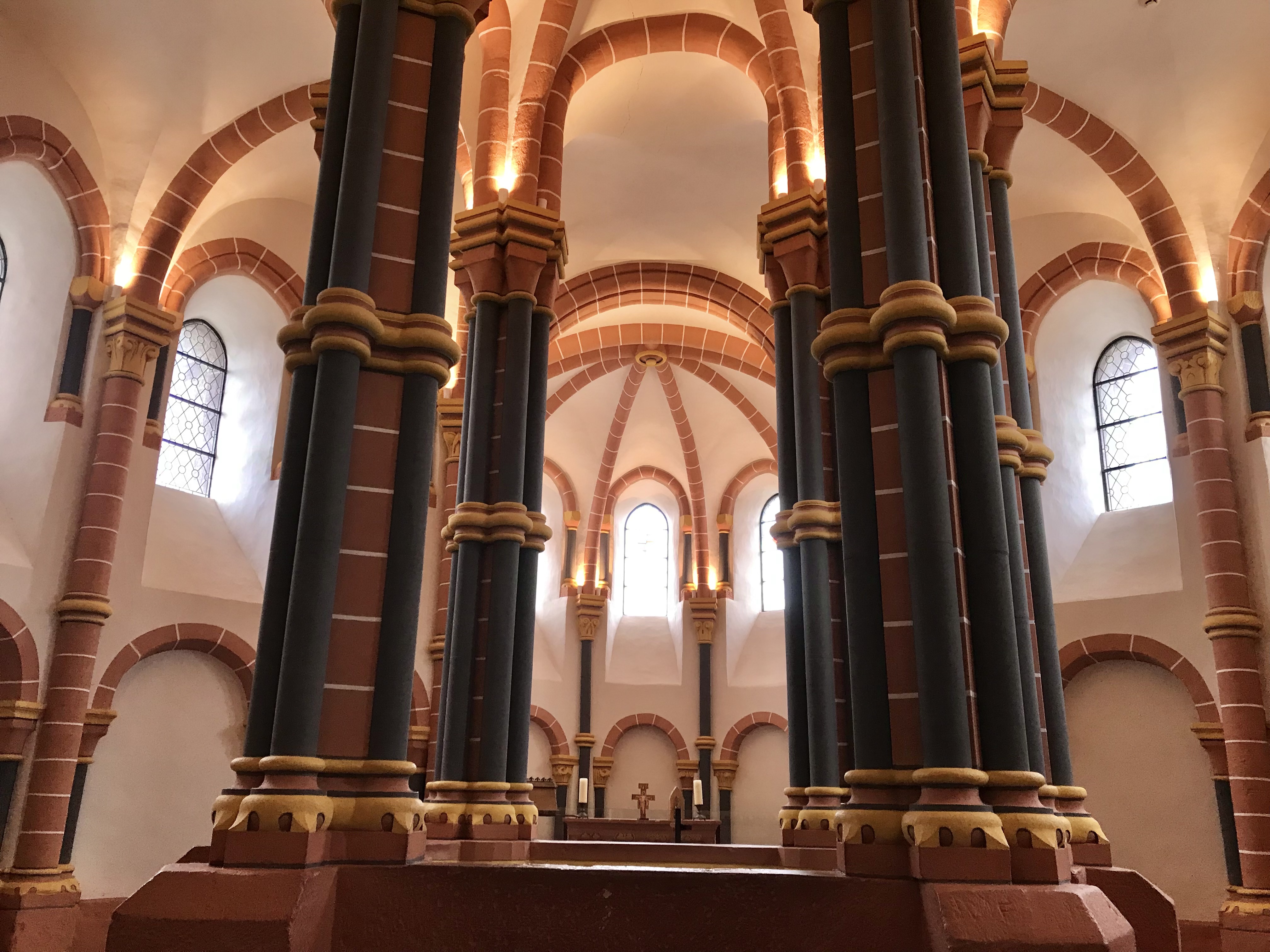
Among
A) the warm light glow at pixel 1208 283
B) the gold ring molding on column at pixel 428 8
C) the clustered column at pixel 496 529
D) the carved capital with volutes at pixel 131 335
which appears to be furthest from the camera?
the warm light glow at pixel 1208 283

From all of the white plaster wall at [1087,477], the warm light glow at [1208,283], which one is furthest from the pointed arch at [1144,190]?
the white plaster wall at [1087,477]

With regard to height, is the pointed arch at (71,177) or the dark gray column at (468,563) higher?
the pointed arch at (71,177)

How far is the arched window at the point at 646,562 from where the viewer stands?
19.0 metres

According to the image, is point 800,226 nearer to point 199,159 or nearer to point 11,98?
point 199,159

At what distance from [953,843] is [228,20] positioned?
10.1 m

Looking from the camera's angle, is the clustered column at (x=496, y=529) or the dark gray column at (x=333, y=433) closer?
the dark gray column at (x=333, y=433)

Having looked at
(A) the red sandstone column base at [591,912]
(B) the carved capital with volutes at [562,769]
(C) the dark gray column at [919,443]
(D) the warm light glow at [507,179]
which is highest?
(D) the warm light glow at [507,179]

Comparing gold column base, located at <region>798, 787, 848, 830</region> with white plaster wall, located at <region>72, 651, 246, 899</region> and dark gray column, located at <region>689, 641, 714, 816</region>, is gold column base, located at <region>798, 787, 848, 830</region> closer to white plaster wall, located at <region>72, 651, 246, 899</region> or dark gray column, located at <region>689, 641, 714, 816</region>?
white plaster wall, located at <region>72, 651, 246, 899</region>

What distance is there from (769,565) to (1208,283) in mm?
9378

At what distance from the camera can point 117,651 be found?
34.5 feet

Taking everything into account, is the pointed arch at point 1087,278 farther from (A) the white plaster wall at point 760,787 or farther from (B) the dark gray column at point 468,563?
(A) the white plaster wall at point 760,787

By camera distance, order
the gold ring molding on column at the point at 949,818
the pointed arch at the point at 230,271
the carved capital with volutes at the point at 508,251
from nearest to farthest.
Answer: the gold ring molding on column at the point at 949,818 → the carved capital with volutes at the point at 508,251 → the pointed arch at the point at 230,271

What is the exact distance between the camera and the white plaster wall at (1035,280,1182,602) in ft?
38.9

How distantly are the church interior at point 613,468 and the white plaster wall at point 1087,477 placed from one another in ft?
0.20
